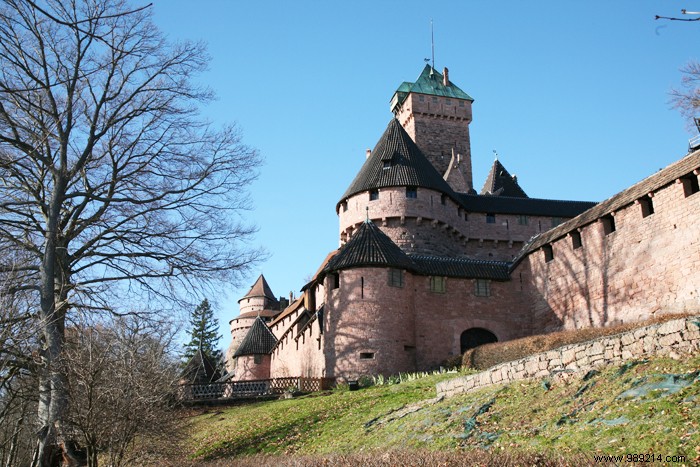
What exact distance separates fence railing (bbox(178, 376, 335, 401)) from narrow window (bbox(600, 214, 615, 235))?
11.8 m

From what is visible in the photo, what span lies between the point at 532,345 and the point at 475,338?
291 inches

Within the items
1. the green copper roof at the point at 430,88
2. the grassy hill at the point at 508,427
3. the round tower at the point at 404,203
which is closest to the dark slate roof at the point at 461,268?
the round tower at the point at 404,203

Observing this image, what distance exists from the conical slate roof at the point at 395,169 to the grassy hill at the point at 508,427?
17302 mm

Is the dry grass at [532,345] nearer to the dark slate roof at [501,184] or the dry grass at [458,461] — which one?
the dry grass at [458,461]

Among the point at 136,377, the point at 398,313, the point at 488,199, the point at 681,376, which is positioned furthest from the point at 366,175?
the point at 681,376

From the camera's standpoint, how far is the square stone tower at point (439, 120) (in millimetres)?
50188

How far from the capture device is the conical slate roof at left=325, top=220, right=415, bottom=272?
26.9 metres

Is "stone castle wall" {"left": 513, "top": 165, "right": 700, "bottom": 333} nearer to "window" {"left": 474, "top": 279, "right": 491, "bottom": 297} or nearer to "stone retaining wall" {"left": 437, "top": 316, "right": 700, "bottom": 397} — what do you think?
"window" {"left": 474, "top": 279, "right": 491, "bottom": 297}

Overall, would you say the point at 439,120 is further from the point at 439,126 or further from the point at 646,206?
the point at 646,206

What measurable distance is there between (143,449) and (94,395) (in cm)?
453

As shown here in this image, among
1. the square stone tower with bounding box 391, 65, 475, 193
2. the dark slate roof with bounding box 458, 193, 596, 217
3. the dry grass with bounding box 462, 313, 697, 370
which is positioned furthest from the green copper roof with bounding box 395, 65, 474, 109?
the dry grass with bounding box 462, 313, 697, 370

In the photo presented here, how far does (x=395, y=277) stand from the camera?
2733cm

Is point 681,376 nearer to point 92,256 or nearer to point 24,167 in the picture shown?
point 92,256

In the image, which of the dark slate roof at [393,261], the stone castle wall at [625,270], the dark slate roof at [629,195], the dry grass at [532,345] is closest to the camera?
the dry grass at [532,345]
